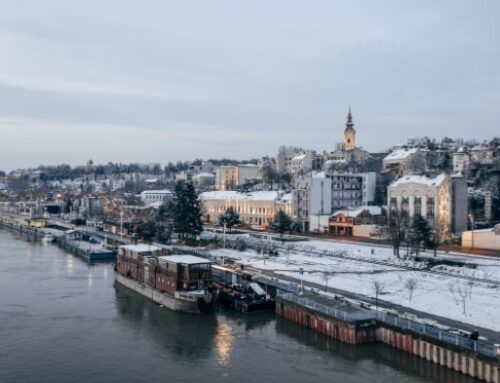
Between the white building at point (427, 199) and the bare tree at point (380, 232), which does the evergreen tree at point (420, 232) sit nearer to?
the white building at point (427, 199)

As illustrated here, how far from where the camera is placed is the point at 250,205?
8500 centimetres

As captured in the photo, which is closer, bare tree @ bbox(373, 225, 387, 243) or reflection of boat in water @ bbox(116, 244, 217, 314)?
reflection of boat in water @ bbox(116, 244, 217, 314)

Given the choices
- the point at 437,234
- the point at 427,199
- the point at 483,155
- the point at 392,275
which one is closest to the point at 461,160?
the point at 483,155

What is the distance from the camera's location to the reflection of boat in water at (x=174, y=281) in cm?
3319

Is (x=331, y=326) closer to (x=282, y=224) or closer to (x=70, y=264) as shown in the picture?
(x=70, y=264)

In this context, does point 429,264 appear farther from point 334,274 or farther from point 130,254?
point 130,254

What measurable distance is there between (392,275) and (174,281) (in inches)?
626

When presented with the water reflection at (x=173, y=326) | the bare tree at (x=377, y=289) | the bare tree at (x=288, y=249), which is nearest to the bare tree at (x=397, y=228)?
the bare tree at (x=288, y=249)

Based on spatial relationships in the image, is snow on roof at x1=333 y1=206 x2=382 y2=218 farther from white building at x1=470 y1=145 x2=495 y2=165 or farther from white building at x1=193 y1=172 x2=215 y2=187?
white building at x1=193 y1=172 x2=215 y2=187

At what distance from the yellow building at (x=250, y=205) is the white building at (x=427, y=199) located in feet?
59.1

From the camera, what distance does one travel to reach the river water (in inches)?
904

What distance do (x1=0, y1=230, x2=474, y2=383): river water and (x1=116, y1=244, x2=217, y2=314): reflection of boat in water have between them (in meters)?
0.83

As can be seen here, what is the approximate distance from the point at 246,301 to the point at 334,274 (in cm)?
956

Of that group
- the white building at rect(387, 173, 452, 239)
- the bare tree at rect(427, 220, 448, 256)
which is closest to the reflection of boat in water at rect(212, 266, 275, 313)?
the bare tree at rect(427, 220, 448, 256)
